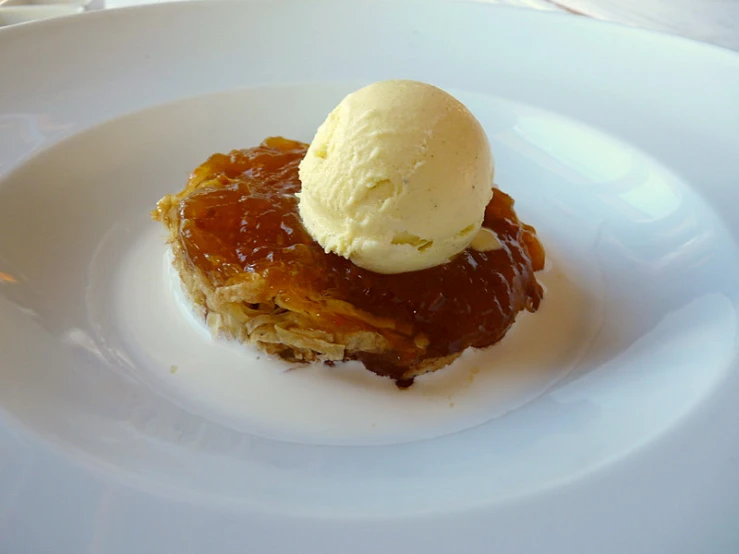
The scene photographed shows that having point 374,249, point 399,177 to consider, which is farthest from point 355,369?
point 399,177

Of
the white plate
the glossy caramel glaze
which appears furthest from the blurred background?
the glossy caramel glaze

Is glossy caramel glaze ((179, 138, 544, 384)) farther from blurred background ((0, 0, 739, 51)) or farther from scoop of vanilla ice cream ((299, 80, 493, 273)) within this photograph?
blurred background ((0, 0, 739, 51))

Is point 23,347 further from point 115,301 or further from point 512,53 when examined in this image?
point 512,53

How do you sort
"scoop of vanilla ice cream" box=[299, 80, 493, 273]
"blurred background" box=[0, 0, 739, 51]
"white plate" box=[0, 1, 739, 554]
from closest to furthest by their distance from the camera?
"white plate" box=[0, 1, 739, 554] < "scoop of vanilla ice cream" box=[299, 80, 493, 273] < "blurred background" box=[0, 0, 739, 51]

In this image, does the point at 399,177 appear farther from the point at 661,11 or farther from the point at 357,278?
the point at 661,11

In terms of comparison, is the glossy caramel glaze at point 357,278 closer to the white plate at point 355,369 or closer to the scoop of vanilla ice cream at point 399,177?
the scoop of vanilla ice cream at point 399,177
